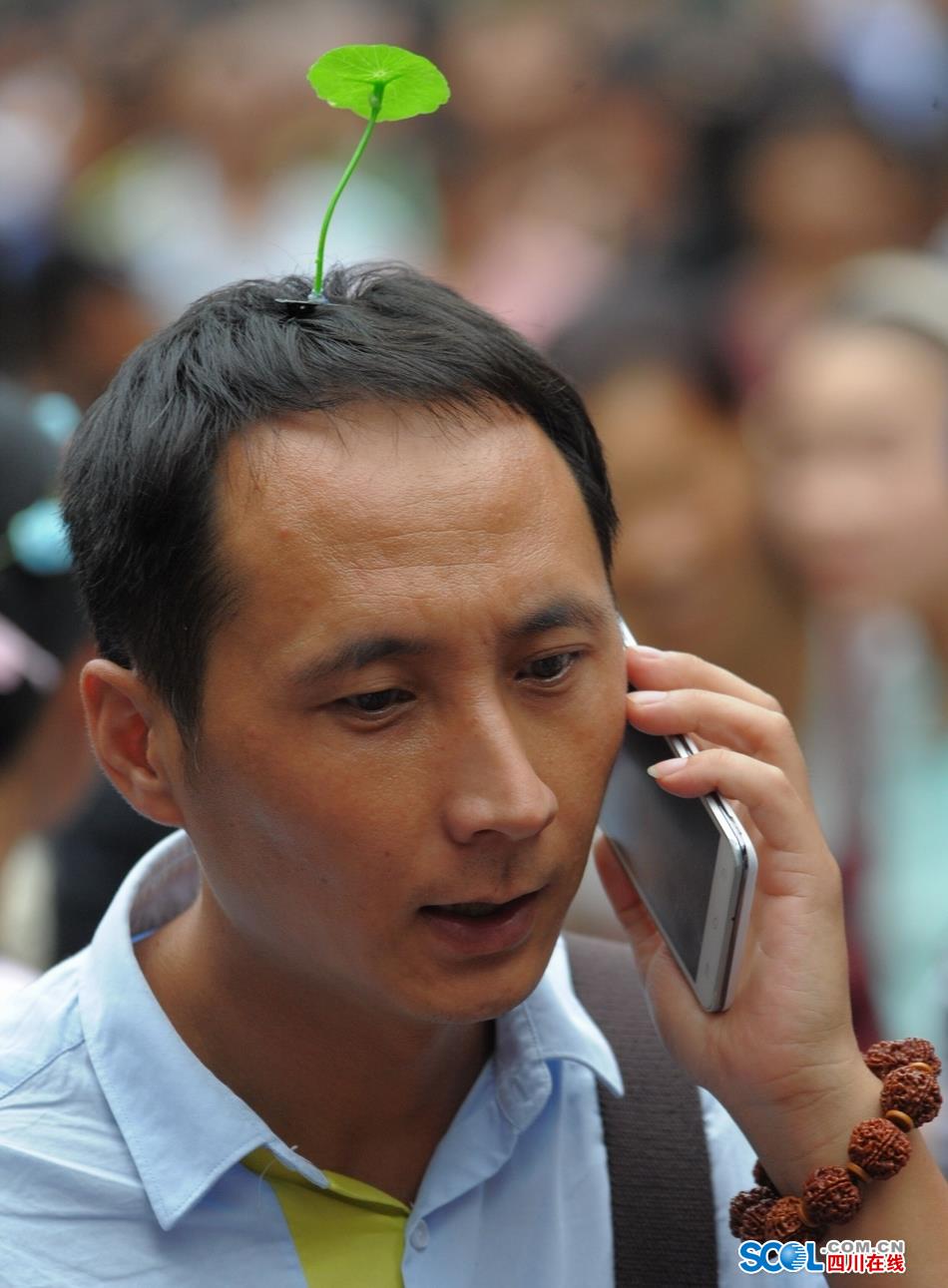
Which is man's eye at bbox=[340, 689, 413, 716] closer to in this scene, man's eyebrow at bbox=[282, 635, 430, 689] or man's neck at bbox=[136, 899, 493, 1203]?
man's eyebrow at bbox=[282, 635, 430, 689]

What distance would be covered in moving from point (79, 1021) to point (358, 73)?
1.21 m

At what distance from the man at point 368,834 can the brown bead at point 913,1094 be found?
3 centimetres

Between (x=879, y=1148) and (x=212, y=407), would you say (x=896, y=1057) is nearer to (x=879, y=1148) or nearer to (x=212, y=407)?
(x=879, y=1148)

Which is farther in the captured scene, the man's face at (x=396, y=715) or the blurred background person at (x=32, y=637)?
the blurred background person at (x=32, y=637)

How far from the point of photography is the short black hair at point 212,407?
186cm

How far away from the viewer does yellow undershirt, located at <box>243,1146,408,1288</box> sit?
6.16ft

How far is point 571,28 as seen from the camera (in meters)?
6.85

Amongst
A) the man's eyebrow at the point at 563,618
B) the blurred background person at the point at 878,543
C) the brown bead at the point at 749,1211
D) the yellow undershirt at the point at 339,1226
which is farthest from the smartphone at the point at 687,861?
the blurred background person at the point at 878,543

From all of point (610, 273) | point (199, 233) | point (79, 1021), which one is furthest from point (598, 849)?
point (199, 233)

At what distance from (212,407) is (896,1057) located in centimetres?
112

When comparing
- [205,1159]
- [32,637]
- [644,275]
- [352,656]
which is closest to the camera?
[352,656]

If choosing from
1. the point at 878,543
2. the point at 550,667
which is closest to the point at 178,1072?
the point at 550,667

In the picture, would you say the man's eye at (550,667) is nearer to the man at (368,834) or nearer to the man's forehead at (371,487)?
the man at (368,834)

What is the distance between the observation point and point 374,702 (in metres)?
1.77
